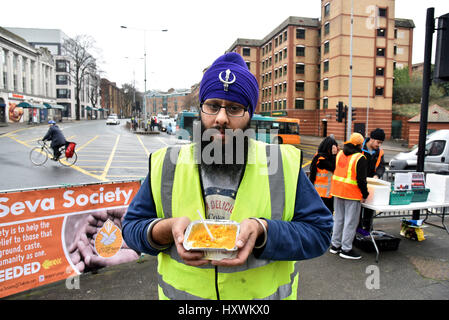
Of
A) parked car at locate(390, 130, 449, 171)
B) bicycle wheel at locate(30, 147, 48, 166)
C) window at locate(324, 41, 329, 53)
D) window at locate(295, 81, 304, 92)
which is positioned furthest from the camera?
window at locate(295, 81, 304, 92)

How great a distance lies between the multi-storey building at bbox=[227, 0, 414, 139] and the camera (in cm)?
3650

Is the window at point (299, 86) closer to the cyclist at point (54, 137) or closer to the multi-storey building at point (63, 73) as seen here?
the cyclist at point (54, 137)

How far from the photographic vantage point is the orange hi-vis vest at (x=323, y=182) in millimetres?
5707

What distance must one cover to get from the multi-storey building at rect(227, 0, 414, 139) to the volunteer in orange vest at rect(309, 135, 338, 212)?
28.9 m

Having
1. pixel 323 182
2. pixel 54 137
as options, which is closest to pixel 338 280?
pixel 323 182

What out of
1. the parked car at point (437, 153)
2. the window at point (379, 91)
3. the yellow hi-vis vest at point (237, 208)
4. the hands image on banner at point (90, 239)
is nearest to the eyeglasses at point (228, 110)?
the yellow hi-vis vest at point (237, 208)

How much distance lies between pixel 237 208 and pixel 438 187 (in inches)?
215

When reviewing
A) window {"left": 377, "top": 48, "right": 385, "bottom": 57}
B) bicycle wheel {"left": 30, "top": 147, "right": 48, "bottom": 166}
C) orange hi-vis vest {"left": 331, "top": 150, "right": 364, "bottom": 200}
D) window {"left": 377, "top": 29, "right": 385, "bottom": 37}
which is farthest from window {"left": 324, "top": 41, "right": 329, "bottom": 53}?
orange hi-vis vest {"left": 331, "top": 150, "right": 364, "bottom": 200}

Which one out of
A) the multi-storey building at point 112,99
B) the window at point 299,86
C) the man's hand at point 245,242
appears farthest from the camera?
the multi-storey building at point 112,99

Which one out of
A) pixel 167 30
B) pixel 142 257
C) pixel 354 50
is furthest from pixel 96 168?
pixel 354 50

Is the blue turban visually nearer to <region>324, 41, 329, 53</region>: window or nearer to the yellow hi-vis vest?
the yellow hi-vis vest

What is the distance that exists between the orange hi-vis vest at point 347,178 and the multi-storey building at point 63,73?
69464 millimetres

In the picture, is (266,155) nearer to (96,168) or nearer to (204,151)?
(204,151)

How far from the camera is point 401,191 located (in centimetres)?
488
